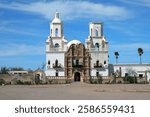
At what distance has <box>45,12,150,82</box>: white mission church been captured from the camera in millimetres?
68312

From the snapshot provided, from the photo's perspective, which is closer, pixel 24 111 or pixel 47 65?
pixel 24 111

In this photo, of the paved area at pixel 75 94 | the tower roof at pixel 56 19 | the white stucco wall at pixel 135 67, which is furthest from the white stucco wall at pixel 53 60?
the paved area at pixel 75 94

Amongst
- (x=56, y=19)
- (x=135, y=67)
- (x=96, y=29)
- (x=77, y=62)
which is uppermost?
(x=56, y=19)

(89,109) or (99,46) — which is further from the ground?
(99,46)

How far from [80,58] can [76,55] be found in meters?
0.93

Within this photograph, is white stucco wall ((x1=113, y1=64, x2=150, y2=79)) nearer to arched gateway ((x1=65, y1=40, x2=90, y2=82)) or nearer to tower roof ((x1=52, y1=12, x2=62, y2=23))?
arched gateway ((x1=65, y1=40, x2=90, y2=82))

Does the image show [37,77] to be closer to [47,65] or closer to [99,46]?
[47,65]

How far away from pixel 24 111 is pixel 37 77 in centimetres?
5319

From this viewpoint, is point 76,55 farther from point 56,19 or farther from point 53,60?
point 56,19

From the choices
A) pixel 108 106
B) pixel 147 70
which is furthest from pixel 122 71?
A: pixel 108 106

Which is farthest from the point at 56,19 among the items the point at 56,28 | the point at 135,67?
the point at 135,67

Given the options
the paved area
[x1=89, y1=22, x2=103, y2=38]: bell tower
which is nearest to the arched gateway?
[x1=89, y1=22, x2=103, y2=38]: bell tower

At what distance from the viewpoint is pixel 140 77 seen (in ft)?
213

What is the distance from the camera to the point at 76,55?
229 ft
